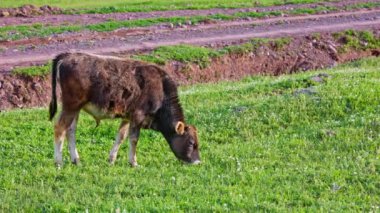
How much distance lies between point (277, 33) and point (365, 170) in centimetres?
1764

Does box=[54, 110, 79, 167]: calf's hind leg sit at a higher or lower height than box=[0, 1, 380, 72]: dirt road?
higher

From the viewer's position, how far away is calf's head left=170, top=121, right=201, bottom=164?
495 inches

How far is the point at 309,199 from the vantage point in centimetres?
995

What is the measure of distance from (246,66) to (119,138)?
41.5ft

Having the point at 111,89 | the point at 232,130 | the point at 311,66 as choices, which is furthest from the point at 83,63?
the point at 311,66

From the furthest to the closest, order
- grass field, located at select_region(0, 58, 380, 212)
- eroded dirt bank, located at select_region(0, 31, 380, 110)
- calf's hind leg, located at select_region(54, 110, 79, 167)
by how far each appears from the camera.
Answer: eroded dirt bank, located at select_region(0, 31, 380, 110) < calf's hind leg, located at select_region(54, 110, 79, 167) < grass field, located at select_region(0, 58, 380, 212)

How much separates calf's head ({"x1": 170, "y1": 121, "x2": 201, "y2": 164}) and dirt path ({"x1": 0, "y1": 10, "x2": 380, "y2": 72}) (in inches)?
375

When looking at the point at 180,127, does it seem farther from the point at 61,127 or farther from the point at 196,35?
the point at 196,35

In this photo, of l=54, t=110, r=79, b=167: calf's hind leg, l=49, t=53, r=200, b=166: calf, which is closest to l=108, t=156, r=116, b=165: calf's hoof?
A: l=49, t=53, r=200, b=166: calf

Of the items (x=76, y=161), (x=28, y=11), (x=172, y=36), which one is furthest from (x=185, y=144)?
(x=28, y=11)

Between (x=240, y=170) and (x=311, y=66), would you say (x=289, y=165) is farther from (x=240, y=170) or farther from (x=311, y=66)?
(x=311, y=66)

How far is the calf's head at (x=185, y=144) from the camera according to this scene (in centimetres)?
1257

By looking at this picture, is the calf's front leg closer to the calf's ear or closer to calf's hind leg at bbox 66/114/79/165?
the calf's ear

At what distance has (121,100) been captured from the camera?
12.4 meters
